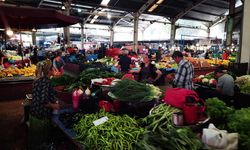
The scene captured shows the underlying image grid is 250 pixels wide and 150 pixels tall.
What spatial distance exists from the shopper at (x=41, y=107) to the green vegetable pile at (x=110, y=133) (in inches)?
27.1

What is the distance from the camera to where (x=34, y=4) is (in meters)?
16.2

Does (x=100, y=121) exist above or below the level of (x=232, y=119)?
below

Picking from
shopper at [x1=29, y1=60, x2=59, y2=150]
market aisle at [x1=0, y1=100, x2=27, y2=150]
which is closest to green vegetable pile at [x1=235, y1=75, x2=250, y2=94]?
shopper at [x1=29, y1=60, x2=59, y2=150]

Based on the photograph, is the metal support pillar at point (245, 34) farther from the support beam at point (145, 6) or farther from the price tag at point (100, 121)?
the support beam at point (145, 6)

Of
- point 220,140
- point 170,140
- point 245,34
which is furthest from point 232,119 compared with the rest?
point 245,34

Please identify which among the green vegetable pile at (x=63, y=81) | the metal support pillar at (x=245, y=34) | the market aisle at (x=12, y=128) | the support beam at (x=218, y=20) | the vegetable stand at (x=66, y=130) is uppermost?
the support beam at (x=218, y=20)

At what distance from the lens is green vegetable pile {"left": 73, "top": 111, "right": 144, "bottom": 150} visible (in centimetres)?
218

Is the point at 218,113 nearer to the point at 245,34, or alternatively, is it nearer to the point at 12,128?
the point at 12,128

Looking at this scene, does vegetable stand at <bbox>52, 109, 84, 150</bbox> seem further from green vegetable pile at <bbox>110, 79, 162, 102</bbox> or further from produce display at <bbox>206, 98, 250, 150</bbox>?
produce display at <bbox>206, 98, 250, 150</bbox>

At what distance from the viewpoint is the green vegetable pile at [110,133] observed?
2.18 meters

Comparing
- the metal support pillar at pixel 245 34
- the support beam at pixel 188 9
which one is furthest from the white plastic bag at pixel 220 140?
the support beam at pixel 188 9

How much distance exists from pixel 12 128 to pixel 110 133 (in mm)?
3502

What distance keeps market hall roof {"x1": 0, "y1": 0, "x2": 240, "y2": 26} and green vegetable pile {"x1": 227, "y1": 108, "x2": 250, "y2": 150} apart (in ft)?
48.1

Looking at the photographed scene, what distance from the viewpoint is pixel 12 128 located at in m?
4.94
